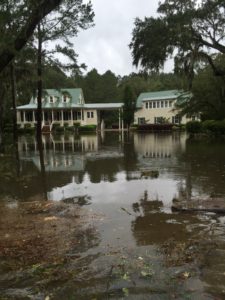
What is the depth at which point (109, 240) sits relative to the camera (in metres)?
6.27

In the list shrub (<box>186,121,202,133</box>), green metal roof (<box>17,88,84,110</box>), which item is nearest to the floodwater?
shrub (<box>186,121,202,133</box>)

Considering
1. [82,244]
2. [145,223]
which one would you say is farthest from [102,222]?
[82,244]

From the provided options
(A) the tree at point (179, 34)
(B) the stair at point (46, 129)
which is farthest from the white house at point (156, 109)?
(A) the tree at point (179, 34)

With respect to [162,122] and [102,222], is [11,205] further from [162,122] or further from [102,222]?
[162,122]

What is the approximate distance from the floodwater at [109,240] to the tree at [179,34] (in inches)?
243

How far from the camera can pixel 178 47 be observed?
56.7 ft

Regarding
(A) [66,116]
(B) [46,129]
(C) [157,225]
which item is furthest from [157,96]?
(C) [157,225]

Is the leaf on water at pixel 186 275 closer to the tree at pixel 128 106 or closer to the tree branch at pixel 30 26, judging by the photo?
the tree branch at pixel 30 26

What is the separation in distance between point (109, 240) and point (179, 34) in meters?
12.3

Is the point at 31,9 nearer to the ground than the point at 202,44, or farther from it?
nearer to the ground

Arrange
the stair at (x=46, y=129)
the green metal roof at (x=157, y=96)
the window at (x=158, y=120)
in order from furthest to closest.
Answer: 1. the green metal roof at (x=157, y=96)
2. the window at (x=158, y=120)
3. the stair at (x=46, y=129)

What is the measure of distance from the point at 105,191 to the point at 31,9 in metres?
5.77

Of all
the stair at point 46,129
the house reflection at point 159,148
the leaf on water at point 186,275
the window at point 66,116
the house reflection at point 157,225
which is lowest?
the house reflection at point 159,148

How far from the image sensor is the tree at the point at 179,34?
53.4ft
